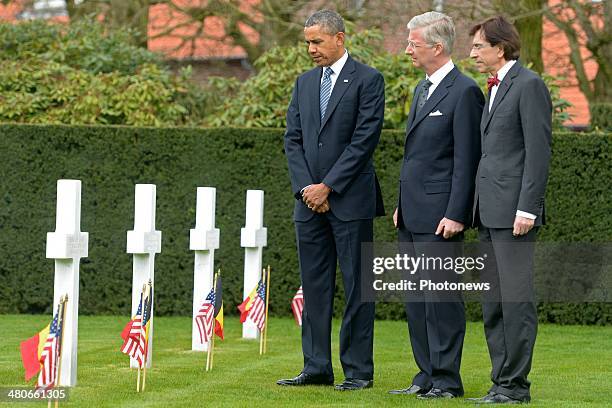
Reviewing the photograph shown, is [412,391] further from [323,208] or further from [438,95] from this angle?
[438,95]

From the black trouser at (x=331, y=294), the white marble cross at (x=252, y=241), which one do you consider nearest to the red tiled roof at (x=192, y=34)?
the white marble cross at (x=252, y=241)

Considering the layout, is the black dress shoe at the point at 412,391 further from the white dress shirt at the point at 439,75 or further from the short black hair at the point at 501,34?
the short black hair at the point at 501,34

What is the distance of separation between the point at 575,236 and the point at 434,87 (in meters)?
4.83

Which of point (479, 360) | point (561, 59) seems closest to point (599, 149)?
point (479, 360)

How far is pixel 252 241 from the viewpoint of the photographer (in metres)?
10.1

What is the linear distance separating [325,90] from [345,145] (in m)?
0.37

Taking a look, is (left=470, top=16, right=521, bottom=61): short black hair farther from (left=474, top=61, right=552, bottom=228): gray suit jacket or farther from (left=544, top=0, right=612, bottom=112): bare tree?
(left=544, top=0, right=612, bottom=112): bare tree

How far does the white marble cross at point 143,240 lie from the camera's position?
310 inches

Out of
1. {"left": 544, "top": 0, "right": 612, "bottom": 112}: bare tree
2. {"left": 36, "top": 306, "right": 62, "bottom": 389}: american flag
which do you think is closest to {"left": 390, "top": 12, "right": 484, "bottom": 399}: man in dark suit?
{"left": 36, "top": 306, "right": 62, "bottom": 389}: american flag

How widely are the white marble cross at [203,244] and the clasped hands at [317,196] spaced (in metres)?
2.11

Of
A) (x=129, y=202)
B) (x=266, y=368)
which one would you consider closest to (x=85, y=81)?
(x=129, y=202)

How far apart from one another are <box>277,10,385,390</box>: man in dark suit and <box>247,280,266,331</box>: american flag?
1565 mm

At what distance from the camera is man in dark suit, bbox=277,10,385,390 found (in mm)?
7039

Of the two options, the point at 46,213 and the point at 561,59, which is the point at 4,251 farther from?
the point at 561,59
